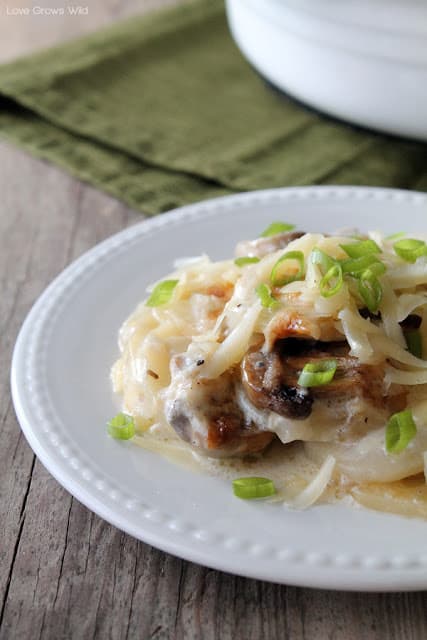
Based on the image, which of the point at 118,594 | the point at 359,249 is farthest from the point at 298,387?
the point at 118,594

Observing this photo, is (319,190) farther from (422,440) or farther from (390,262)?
(422,440)

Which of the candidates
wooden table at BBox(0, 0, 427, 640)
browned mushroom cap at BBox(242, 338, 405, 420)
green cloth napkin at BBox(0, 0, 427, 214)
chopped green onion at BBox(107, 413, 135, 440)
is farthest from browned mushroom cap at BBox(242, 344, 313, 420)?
A: green cloth napkin at BBox(0, 0, 427, 214)

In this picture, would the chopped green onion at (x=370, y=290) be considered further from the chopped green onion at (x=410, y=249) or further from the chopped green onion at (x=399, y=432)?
the chopped green onion at (x=399, y=432)

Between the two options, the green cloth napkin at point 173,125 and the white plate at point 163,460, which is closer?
the white plate at point 163,460

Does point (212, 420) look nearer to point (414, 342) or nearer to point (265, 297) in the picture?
point (265, 297)

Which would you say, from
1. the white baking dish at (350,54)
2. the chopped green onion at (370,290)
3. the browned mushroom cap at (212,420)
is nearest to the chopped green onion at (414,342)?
the chopped green onion at (370,290)

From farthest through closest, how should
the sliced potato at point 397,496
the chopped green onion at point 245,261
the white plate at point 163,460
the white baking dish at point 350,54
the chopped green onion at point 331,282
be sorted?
the white baking dish at point 350,54, the chopped green onion at point 245,261, the chopped green onion at point 331,282, the sliced potato at point 397,496, the white plate at point 163,460
